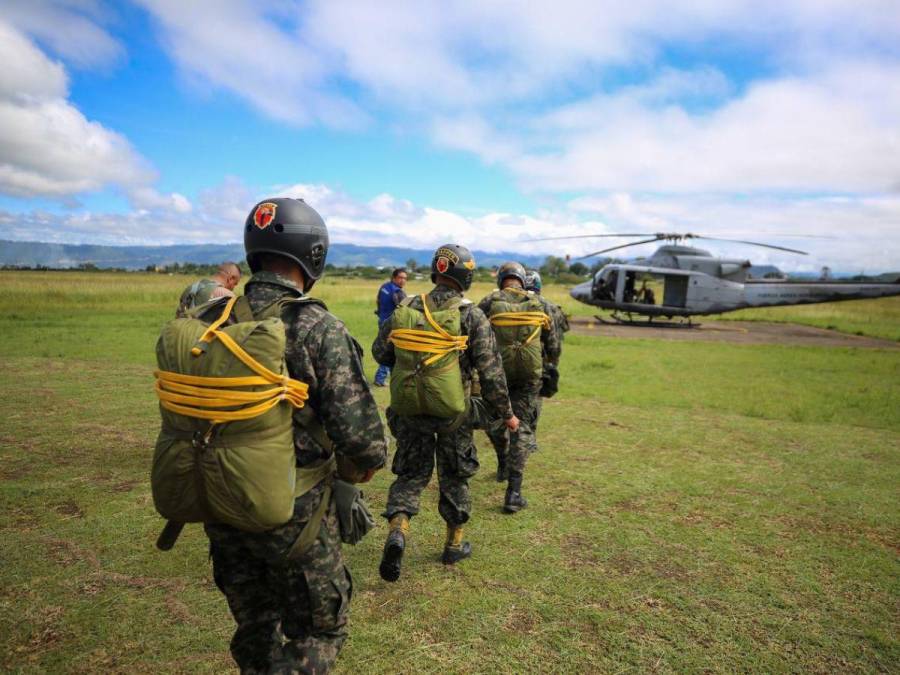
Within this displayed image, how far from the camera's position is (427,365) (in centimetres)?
390

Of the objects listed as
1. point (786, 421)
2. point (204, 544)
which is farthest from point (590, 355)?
point (204, 544)

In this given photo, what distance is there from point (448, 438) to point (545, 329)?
2.10 meters

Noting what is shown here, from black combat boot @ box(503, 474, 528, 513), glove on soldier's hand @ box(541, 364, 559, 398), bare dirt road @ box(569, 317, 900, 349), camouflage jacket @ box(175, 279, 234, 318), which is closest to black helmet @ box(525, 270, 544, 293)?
glove on soldier's hand @ box(541, 364, 559, 398)

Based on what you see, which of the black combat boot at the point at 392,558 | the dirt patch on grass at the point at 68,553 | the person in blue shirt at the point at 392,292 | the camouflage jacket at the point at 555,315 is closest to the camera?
the black combat boot at the point at 392,558

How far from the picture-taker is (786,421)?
8648 millimetres

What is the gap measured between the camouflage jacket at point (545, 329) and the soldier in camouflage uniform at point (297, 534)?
10.7 ft

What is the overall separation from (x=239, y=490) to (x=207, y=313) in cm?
86

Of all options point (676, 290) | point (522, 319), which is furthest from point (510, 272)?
point (676, 290)

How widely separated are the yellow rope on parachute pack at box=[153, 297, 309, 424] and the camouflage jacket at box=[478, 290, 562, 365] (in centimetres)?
368

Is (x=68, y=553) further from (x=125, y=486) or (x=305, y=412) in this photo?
(x=305, y=412)

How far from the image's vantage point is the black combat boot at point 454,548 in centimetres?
419

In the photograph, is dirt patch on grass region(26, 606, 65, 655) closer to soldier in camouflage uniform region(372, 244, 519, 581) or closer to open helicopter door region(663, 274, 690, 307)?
soldier in camouflage uniform region(372, 244, 519, 581)

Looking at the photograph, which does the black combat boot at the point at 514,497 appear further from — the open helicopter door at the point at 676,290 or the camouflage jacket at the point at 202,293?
the open helicopter door at the point at 676,290

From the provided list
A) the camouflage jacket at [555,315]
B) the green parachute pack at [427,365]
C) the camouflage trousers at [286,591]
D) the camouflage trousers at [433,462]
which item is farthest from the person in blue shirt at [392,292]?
the camouflage trousers at [286,591]
